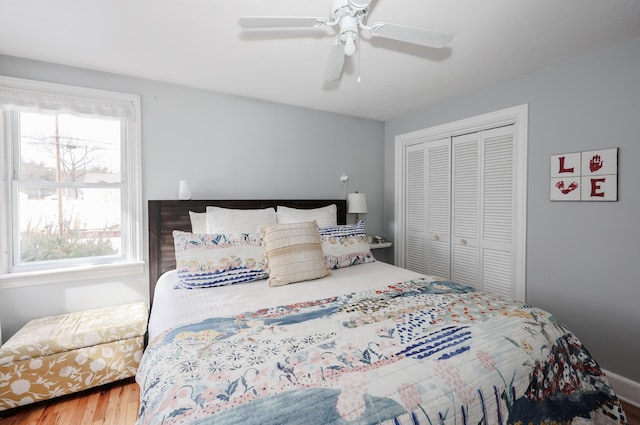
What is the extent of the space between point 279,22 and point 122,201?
2035 millimetres

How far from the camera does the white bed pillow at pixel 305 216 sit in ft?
9.20

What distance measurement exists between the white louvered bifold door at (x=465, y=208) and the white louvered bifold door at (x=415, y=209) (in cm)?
37

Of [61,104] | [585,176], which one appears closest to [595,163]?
[585,176]

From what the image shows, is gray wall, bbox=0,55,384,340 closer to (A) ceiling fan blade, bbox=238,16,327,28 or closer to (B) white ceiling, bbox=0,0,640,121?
(B) white ceiling, bbox=0,0,640,121

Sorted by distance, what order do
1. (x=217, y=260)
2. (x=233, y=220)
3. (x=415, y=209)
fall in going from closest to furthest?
(x=217, y=260), (x=233, y=220), (x=415, y=209)

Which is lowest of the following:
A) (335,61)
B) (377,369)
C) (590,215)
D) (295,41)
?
(377,369)

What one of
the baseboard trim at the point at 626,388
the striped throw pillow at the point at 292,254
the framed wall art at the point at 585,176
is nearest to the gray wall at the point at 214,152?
the striped throw pillow at the point at 292,254

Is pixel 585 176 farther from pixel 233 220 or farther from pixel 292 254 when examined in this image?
pixel 233 220

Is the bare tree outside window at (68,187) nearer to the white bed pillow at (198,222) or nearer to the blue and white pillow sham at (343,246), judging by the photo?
the white bed pillow at (198,222)

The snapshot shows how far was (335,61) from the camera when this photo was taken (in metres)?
1.80

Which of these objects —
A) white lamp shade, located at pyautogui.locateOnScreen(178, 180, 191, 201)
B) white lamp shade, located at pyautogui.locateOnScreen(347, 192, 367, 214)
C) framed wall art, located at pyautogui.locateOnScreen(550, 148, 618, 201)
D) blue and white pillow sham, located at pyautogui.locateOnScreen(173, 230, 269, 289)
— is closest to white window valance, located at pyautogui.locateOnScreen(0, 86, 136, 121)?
white lamp shade, located at pyautogui.locateOnScreen(178, 180, 191, 201)

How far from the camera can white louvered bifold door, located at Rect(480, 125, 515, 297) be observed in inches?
106

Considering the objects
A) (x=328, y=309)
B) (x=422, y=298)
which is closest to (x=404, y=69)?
(x=422, y=298)

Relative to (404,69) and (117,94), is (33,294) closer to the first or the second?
(117,94)
